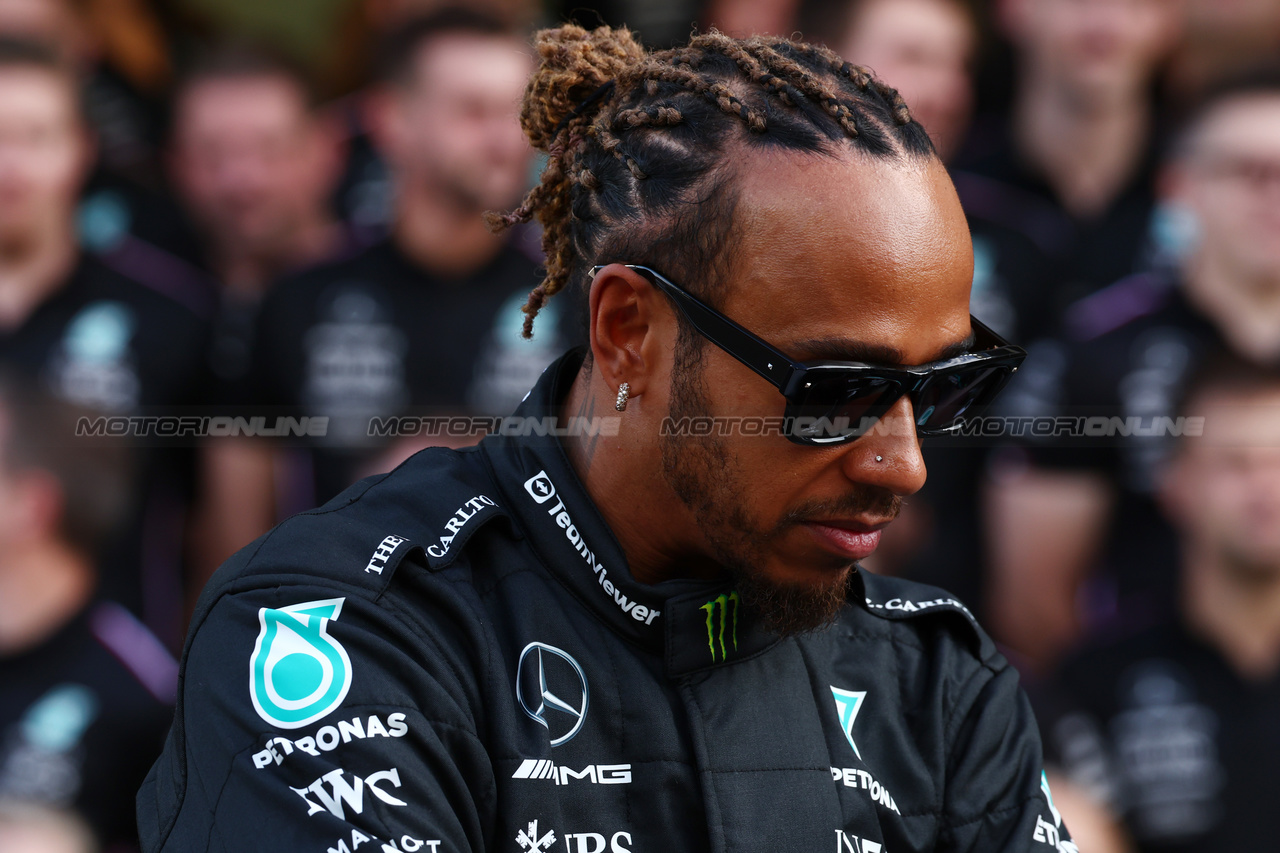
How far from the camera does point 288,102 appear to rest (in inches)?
171

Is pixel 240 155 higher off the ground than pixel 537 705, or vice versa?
pixel 240 155

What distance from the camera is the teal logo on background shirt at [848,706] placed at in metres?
1.87

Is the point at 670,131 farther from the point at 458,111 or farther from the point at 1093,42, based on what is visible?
the point at 1093,42

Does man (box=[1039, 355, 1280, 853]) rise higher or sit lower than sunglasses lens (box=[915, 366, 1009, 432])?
lower

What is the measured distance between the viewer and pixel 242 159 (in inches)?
171

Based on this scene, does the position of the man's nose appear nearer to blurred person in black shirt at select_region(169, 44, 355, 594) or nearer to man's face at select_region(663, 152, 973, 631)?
man's face at select_region(663, 152, 973, 631)

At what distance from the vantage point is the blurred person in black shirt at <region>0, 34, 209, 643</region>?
13.1 ft

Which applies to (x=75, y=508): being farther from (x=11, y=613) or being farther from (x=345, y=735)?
(x=345, y=735)

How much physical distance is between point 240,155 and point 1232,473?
3299mm

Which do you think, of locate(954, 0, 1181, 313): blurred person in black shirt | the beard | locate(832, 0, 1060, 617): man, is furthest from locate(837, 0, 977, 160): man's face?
the beard

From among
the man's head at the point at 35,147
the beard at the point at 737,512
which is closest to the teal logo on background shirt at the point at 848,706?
the beard at the point at 737,512

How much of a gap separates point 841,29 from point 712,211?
2.65 m

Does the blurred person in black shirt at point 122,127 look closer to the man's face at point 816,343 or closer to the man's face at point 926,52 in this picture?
the man's face at point 926,52

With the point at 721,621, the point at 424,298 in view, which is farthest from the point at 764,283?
the point at 424,298
